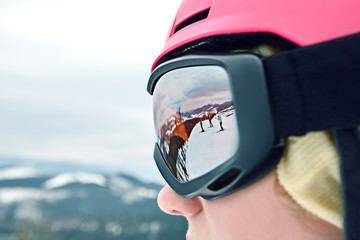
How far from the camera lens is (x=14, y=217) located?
113312 mm

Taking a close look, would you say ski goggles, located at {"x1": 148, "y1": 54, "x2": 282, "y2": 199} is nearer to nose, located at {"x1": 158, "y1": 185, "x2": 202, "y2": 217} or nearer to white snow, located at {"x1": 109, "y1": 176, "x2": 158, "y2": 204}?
nose, located at {"x1": 158, "y1": 185, "x2": 202, "y2": 217}

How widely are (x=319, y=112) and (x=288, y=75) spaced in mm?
131

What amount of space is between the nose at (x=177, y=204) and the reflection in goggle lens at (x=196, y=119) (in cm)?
9

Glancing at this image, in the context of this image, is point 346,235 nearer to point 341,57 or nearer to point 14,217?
point 341,57

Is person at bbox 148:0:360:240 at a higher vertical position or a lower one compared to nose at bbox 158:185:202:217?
higher

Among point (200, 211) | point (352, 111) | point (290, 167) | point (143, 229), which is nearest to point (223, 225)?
point (200, 211)

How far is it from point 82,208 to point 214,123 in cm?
14201

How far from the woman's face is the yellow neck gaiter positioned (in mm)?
59

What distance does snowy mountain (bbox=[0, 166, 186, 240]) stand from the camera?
97312 millimetres

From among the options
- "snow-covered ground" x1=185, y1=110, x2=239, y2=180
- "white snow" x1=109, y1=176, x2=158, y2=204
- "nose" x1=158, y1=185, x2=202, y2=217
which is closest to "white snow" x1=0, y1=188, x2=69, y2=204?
"white snow" x1=109, y1=176, x2=158, y2=204

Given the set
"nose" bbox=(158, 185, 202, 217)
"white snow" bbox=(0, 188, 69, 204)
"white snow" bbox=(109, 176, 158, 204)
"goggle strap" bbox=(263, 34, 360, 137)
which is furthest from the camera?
"white snow" bbox=(109, 176, 158, 204)

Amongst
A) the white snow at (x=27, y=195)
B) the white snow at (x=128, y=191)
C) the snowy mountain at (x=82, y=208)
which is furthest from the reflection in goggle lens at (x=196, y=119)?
the white snow at (x=128, y=191)

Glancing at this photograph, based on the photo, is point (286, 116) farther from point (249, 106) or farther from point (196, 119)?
point (196, 119)

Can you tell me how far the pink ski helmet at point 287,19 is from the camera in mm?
1086
